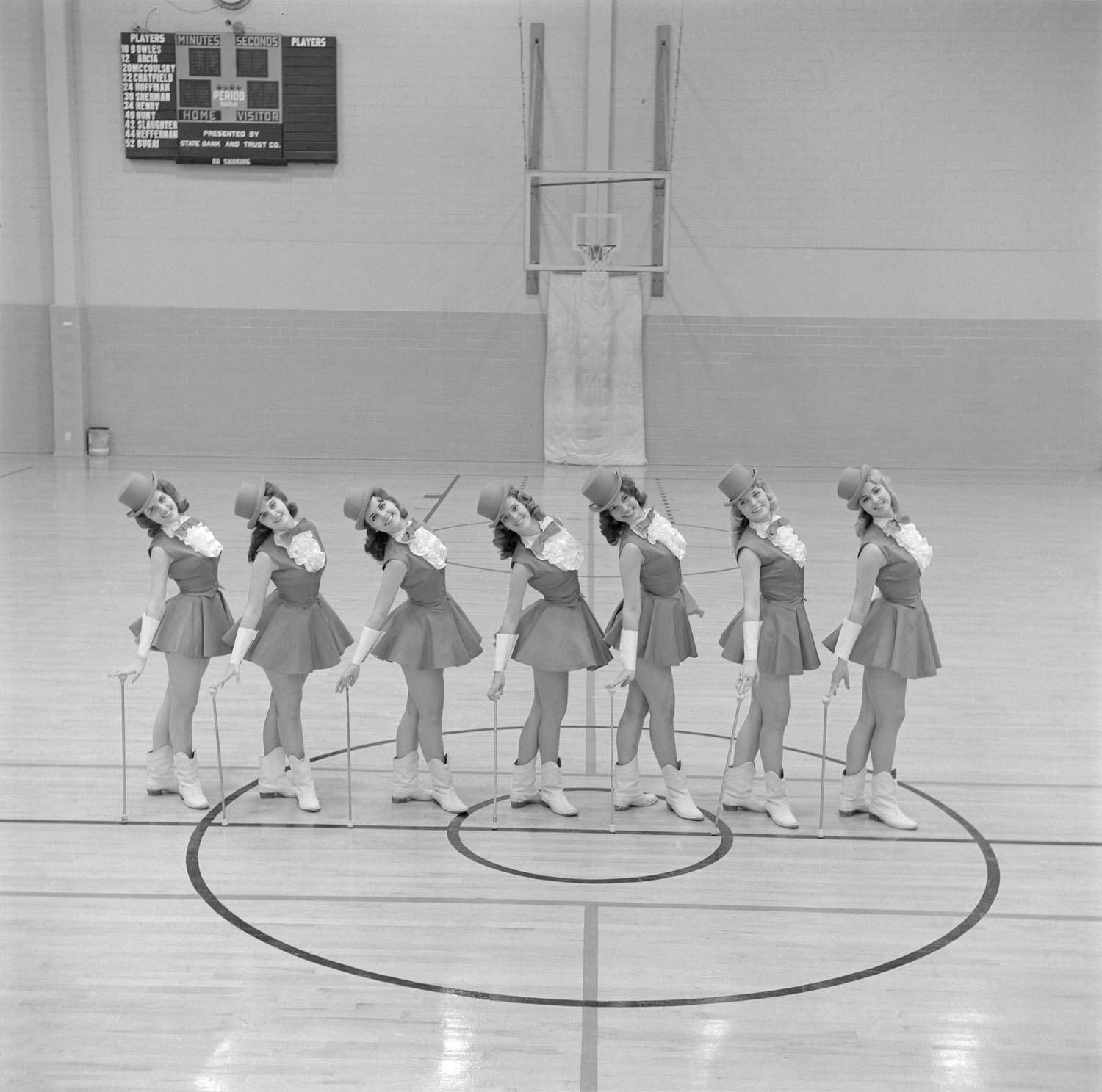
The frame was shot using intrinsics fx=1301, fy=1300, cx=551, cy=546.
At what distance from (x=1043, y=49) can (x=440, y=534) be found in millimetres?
9792

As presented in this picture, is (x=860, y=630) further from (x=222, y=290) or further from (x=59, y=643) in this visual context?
(x=222, y=290)

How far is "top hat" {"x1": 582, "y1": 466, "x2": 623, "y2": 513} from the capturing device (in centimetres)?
495

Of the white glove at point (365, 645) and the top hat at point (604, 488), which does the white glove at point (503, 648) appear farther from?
the top hat at point (604, 488)

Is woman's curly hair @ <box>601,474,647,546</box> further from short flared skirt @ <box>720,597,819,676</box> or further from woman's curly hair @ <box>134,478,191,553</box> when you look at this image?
woman's curly hair @ <box>134,478,191,553</box>

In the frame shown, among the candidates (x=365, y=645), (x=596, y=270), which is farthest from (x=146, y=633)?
(x=596, y=270)

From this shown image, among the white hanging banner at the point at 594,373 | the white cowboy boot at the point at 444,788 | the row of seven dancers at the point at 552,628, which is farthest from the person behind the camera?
the white hanging banner at the point at 594,373

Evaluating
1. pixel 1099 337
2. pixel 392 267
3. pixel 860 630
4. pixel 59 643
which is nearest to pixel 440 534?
pixel 59 643

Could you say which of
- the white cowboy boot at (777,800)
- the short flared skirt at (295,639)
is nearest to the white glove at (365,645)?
the short flared skirt at (295,639)

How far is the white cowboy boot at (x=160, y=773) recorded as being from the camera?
5.38 meters

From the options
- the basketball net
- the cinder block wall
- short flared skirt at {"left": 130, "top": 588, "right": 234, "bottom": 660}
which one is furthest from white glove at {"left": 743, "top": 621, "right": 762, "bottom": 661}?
the cinder block wall

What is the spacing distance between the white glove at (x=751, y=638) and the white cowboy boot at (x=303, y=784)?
1815mm

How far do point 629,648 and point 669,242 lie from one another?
11679 millimetres

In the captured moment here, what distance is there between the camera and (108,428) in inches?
656

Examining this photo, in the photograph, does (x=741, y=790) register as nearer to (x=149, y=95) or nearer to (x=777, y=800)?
(x=777, y=800)
